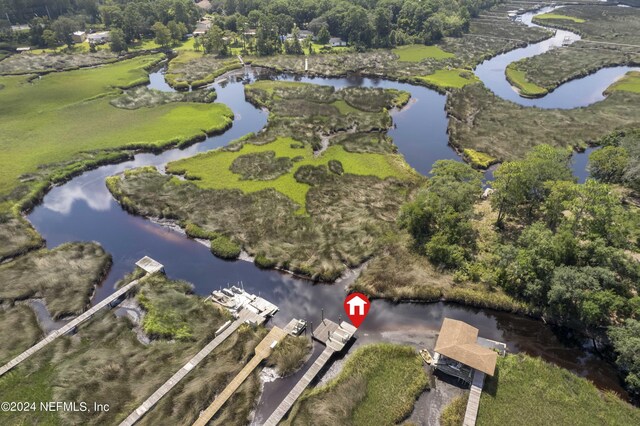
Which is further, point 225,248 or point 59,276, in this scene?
point 225,248

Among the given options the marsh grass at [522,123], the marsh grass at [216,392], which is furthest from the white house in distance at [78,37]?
the marsh grass at [216,392]

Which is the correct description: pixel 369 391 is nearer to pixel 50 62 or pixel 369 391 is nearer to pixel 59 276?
pixel 59 276

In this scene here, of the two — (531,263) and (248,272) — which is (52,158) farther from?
(531,263)

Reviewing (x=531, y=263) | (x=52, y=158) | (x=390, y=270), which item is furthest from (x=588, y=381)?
(x=52, y=158)

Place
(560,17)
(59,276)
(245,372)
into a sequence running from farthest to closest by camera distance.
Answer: (560,17) < (59,276) < (245,372)

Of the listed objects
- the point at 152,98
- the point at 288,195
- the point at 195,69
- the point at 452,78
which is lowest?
the point at 288,195

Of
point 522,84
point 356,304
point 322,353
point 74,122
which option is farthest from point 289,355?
point 522,84

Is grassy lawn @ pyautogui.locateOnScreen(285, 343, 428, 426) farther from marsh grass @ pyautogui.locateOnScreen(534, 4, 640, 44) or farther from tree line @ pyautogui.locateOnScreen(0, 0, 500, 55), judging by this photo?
marsh grass @ pyautogui.locateOnScreen(534, 4, 640, 44)
